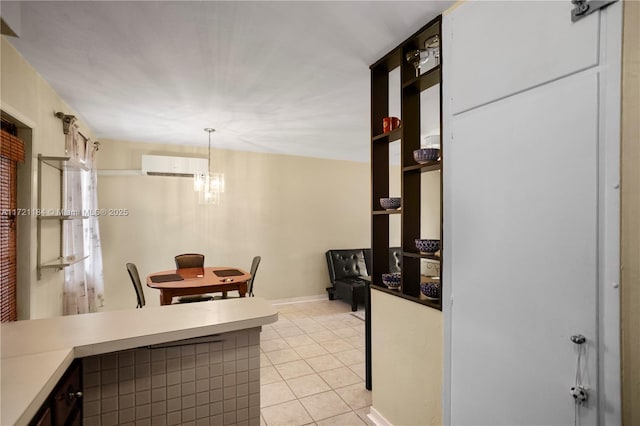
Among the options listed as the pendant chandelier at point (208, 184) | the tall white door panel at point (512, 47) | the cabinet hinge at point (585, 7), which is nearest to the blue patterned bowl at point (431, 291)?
the tall white door panel at point (512, 47)

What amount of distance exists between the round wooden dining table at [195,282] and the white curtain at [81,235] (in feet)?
1.99

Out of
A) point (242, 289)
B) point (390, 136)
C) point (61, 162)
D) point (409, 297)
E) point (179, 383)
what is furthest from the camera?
point (242, 289)

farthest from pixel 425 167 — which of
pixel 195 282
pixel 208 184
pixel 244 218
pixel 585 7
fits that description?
pixel 244 218

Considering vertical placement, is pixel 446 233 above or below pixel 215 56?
below

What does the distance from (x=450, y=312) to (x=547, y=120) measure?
3.09 feet

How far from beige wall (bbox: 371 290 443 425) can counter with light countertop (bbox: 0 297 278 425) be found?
841mm

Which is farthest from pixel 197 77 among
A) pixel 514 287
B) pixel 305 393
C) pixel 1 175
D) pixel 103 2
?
pixel 305 393

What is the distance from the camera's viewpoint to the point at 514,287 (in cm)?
129

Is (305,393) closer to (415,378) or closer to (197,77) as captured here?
(415,378)

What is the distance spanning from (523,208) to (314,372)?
96.1 inches

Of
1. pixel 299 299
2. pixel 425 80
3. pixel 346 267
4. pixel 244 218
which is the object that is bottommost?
pixel 299 299

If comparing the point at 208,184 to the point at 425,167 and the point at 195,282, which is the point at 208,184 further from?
the point at 425,167

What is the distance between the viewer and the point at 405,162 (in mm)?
1999

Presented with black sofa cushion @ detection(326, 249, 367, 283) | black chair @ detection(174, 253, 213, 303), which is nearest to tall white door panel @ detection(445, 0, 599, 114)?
black chair @ detection(174, 253, 213, 303)
